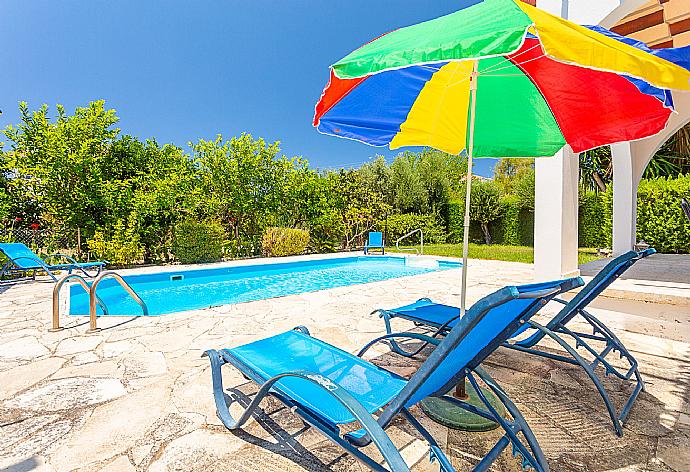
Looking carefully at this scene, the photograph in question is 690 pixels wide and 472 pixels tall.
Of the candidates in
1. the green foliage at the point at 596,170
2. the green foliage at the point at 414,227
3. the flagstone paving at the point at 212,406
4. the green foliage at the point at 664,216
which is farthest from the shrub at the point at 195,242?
the green foliage at the point at 596,170

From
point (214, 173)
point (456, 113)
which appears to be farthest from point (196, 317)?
point (214, 173)

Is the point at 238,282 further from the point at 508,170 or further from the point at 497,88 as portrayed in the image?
the point at 508,170

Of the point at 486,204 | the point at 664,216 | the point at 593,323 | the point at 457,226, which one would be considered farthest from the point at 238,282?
the point at 486,204

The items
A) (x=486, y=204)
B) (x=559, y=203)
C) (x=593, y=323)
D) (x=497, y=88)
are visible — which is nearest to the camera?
(x=593, y=323)

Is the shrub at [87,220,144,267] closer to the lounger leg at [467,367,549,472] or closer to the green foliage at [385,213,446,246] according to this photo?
the green foliage at [385,213,446,246]

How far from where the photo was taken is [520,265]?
10.9m

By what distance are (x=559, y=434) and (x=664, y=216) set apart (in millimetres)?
12320

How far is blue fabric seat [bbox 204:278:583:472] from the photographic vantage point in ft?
4.83

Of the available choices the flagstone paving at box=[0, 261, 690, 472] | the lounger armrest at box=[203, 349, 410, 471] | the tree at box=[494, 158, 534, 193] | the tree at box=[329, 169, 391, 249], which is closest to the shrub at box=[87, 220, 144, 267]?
the flagstone paving at box=[0, 261, 690, 472]

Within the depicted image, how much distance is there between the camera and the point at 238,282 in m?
10.0

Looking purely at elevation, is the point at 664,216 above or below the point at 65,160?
below

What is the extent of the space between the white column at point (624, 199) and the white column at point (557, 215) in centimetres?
482

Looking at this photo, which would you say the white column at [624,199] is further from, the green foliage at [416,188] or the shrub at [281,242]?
the green foliage at [416,188]

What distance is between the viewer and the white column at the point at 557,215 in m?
5.22
